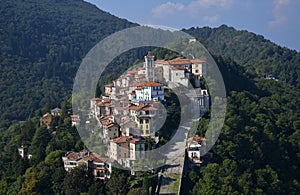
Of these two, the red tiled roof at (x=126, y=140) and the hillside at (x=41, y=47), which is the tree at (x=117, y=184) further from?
the hillside at (x=41, y=47)

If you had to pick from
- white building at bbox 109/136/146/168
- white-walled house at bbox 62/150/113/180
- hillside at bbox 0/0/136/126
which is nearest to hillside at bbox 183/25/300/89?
hillside at bbox 0/0/136/126

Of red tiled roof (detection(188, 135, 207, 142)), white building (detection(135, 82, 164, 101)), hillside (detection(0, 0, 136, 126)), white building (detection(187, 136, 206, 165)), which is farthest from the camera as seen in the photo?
hillside (detection(0, 0, 136, 126))

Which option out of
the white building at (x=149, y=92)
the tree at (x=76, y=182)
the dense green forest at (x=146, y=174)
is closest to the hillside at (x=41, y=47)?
the dense green forest at (x=146, y=174)

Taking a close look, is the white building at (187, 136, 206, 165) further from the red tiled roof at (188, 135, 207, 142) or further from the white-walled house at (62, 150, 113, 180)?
the white-walled house at (62, 150, 113, 180)

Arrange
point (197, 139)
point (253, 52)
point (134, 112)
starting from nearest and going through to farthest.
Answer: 1. point (197, 139)
2. point (134, 112)
3. point (253, 52)

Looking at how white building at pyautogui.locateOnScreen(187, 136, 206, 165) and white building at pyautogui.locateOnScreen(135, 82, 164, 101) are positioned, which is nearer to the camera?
white building at pyautogui.locateOnScreen(187, 136, 206, 165)

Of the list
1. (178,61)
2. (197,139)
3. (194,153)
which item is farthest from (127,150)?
(178,61)

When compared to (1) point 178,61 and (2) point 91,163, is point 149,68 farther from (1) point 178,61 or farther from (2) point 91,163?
(2) point 91,163
